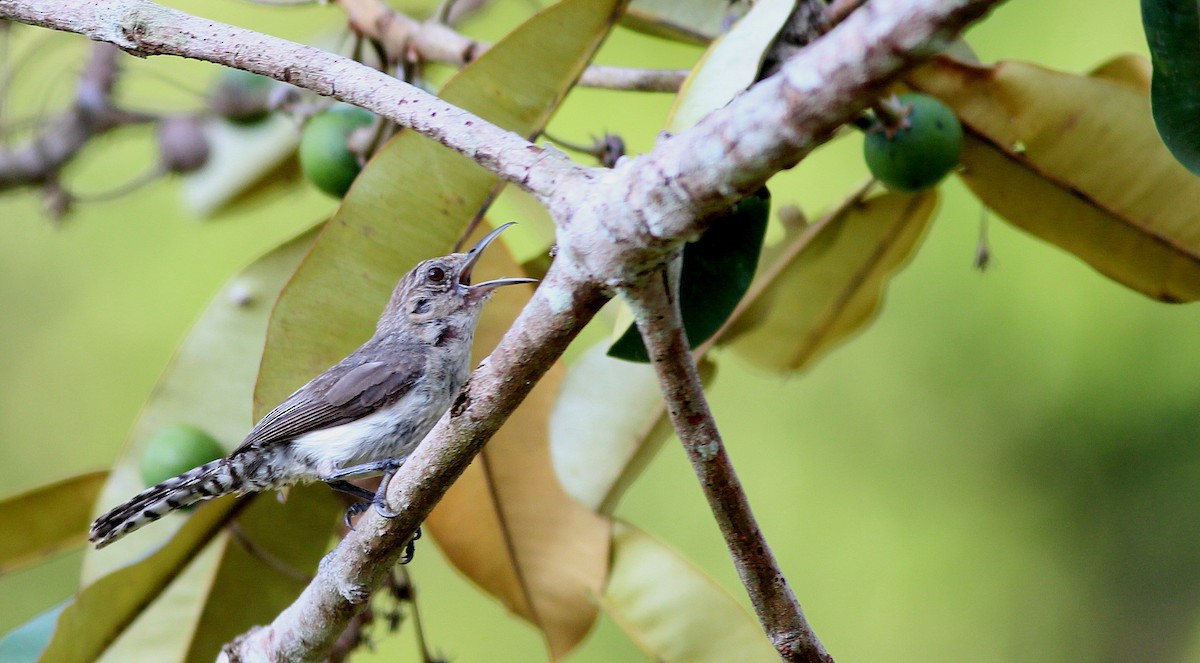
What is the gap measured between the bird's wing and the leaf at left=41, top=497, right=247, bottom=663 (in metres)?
0.48

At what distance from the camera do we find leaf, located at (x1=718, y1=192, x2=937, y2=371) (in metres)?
3.15

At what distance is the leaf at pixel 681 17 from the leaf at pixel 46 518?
1986 millimetres

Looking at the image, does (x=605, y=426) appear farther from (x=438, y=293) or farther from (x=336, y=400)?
(x=336, y=400)

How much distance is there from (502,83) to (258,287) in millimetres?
948

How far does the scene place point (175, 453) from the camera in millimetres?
2768

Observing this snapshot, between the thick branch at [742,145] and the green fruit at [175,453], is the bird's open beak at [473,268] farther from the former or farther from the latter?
the thick branch at [742,145]

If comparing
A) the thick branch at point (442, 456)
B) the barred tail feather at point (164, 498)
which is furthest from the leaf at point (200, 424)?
the thick branch at point (442, 456)

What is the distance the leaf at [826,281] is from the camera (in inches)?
124

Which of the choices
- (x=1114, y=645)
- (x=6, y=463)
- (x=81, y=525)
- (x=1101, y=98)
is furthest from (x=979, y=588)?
(x=6, y=463)

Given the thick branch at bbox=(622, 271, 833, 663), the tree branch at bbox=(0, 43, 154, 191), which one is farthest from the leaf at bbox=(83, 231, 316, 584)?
the tree branch at bbox=(0, 43, 154, 191)

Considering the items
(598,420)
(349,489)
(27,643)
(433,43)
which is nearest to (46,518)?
(27,643)

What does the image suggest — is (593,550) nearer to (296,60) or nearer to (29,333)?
(296,60)

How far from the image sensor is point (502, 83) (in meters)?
2.39

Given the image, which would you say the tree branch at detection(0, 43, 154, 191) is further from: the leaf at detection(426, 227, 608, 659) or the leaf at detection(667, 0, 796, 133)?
the leaf at detection(667, 0, 796, 133)
